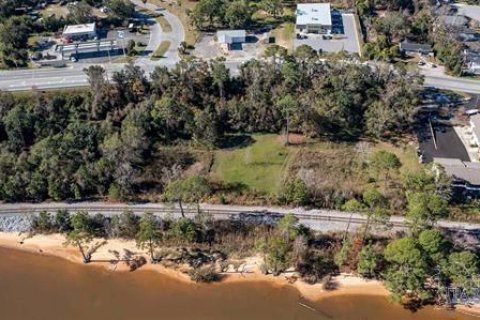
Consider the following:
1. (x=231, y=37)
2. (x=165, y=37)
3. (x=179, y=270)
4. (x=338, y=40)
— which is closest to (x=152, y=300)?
(x=179, y=270)

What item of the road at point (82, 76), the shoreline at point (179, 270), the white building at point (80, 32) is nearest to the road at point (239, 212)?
the shoreline at point (179, 270)

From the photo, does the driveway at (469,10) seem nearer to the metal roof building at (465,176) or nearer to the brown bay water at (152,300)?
the metal roof building at (465,176)

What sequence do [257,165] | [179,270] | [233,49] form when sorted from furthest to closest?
[233,49] < [257,165] < [179,270]

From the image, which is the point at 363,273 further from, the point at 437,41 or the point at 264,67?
the point at 437,41

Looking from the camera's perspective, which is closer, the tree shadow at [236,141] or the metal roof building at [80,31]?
the tree shadow at [236,141]

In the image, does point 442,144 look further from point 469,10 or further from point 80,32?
point 80,32

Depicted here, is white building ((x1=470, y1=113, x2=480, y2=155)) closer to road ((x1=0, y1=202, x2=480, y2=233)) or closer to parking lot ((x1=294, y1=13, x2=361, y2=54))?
road ((x1=0, y1=202, x2=480, y2=233))

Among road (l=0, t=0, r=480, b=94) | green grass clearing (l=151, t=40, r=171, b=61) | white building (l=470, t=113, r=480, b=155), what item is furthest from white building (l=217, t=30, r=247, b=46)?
white building (l=470, t=113, r=480, b=155)
